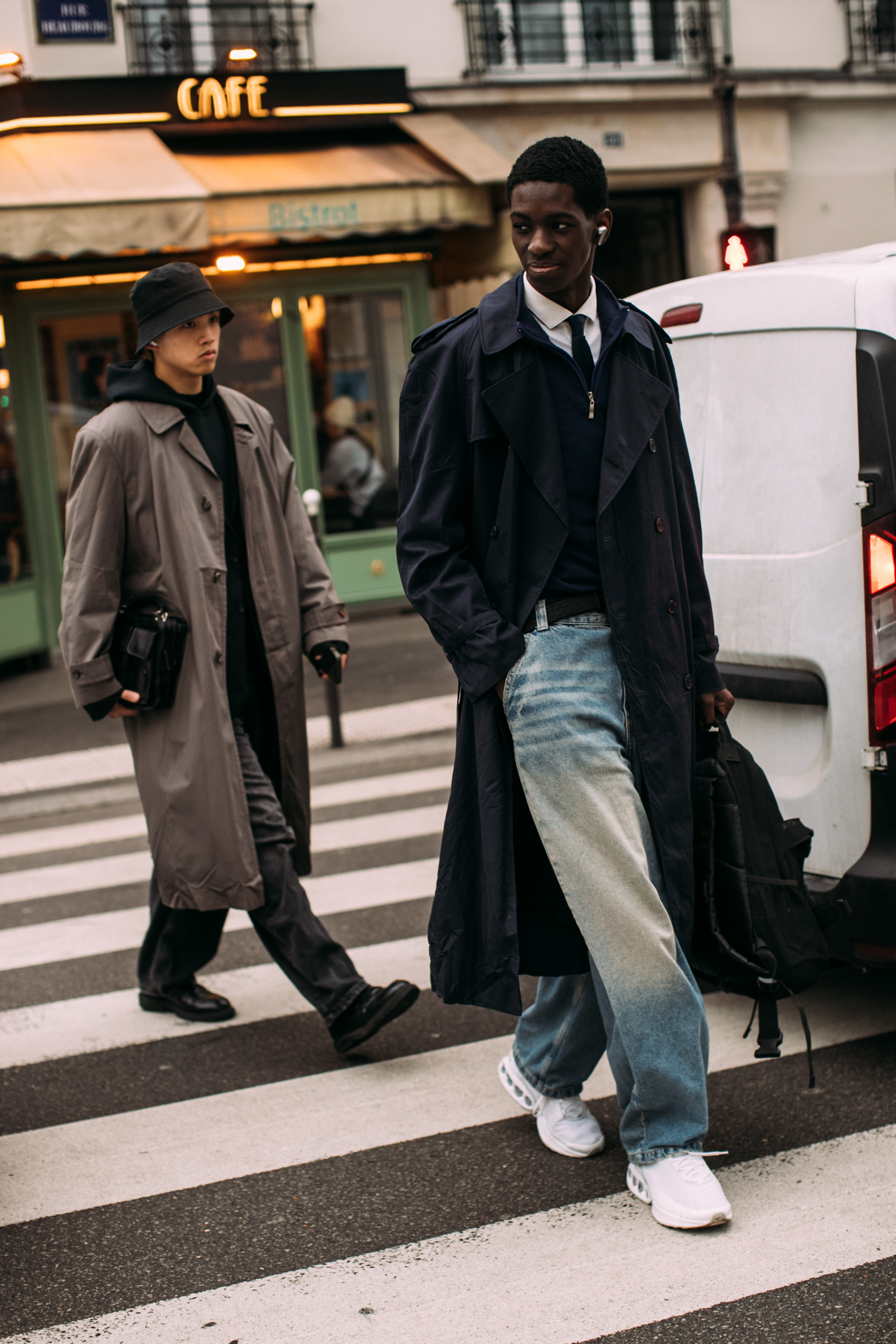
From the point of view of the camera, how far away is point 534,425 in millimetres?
2996

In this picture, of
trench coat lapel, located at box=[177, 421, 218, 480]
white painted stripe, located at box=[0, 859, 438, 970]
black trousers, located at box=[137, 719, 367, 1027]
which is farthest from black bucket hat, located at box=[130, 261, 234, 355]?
white painted stripe, located at box=[0, 859, 438, 970]

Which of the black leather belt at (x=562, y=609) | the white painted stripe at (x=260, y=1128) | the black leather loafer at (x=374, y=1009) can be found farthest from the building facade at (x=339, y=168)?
the black leather belt at (x=562, y=609)

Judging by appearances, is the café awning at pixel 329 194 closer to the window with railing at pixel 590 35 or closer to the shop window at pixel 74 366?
the shop window at pixel 74 366

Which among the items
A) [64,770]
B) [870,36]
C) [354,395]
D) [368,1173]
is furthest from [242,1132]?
[870,36]

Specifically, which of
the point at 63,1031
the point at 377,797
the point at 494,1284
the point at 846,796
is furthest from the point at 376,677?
the point at 494,1284

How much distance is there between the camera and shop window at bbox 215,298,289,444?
515 inches

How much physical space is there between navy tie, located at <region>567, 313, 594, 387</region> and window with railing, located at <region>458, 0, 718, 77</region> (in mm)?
11850

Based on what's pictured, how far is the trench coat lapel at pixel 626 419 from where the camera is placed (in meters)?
2.96

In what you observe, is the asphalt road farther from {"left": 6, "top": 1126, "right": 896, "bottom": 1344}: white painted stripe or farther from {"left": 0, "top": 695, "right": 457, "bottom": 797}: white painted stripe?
{"left": 0, "top": 695, "right": 457, "bottom": 797}: white painted stripe

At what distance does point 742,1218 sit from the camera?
9.88 feet

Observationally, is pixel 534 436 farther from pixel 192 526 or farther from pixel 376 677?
pixel 376 677

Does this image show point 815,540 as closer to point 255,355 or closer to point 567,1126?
point 567,1126

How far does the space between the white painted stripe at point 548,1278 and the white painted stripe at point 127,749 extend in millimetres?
5318

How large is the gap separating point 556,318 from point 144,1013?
2581mm
